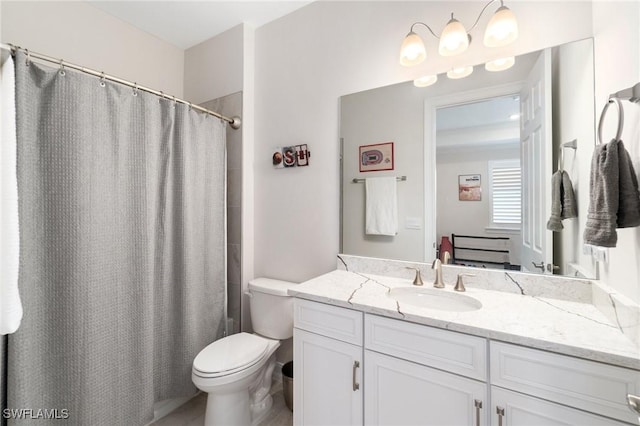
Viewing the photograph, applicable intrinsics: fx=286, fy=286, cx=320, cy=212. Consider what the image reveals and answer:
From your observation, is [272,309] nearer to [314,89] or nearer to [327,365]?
[327,365]

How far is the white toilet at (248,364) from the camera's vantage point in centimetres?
146

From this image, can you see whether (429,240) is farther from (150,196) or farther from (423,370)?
(150,196)

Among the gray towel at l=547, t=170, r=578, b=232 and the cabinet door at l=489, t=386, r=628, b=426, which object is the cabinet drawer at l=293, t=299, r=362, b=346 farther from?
the gray towel at l=547, t=170, r=578, b=232

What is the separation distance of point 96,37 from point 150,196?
1340mm

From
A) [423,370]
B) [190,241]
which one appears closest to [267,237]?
[190,241]

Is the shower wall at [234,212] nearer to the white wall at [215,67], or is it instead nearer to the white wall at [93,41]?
the white wall at [215,67]

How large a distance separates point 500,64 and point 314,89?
108cm

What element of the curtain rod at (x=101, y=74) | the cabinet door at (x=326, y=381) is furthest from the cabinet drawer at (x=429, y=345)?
the curtain rod at (x=101, y=74)

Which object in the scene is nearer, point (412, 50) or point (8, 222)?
point (8, 222)

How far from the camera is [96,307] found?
1396 millimetres

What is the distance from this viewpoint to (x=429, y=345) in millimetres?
1052

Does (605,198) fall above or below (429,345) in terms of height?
above

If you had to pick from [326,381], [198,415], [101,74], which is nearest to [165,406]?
[198,415]

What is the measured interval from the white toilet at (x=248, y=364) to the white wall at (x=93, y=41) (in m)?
1.88
